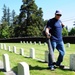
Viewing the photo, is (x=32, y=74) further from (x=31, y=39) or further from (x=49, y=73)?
(x=31, y=39)

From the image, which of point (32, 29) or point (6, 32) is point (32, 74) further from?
point (6, 32)

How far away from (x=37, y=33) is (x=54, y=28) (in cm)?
7320

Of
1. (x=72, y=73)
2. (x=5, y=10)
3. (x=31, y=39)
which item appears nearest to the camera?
(x=72, y=73)

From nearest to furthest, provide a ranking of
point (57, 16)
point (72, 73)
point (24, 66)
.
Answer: point (24, 66)
point (72, 73)
point (57, 16)

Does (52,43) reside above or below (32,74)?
above

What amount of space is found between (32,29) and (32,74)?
73.3 meters

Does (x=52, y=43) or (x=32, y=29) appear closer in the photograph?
(x=52, y=43)

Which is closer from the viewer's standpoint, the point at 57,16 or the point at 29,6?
the point at 57,16

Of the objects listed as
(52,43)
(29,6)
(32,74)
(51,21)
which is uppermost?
(29,6)

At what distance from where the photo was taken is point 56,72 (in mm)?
10211

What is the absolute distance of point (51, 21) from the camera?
10773mm

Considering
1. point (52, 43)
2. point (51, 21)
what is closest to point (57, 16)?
point (51, 21)

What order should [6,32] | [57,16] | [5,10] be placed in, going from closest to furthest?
[57,16] → [6,32] → [5,10]

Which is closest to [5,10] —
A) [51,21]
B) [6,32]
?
[6,32]
